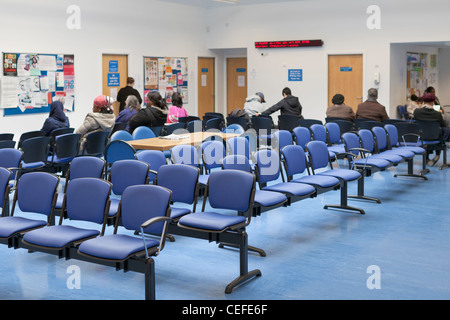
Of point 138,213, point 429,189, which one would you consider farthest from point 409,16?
point 138,213

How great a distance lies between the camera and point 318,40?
14.1 m

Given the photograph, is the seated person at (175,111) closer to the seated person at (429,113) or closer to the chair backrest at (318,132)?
the chair backrest at (318,132)

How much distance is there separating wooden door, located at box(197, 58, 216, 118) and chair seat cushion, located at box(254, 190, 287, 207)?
10.7 metres

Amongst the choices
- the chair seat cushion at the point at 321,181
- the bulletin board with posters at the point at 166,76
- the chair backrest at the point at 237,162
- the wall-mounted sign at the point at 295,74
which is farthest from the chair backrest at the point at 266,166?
the wall-mounted sign at the point at 295,74

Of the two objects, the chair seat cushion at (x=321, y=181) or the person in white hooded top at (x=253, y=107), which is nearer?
the chair seat cushion at (x=321, y=181)

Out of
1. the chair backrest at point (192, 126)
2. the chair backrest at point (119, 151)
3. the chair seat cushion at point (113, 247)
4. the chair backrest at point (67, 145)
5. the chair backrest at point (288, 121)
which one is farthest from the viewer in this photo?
the chair backrest at point (288, 121)

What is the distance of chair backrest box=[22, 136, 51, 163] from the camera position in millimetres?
7211

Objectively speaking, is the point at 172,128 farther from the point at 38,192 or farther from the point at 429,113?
the point at 38,192

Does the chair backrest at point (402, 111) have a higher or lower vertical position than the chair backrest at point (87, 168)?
higher

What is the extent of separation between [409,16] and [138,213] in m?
10.4

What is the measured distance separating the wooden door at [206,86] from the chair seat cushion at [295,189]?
33.8ft

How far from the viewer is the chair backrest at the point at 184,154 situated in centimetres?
667

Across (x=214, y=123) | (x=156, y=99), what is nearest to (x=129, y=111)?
(x=156, y=99)

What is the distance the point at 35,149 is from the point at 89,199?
3.12 m
